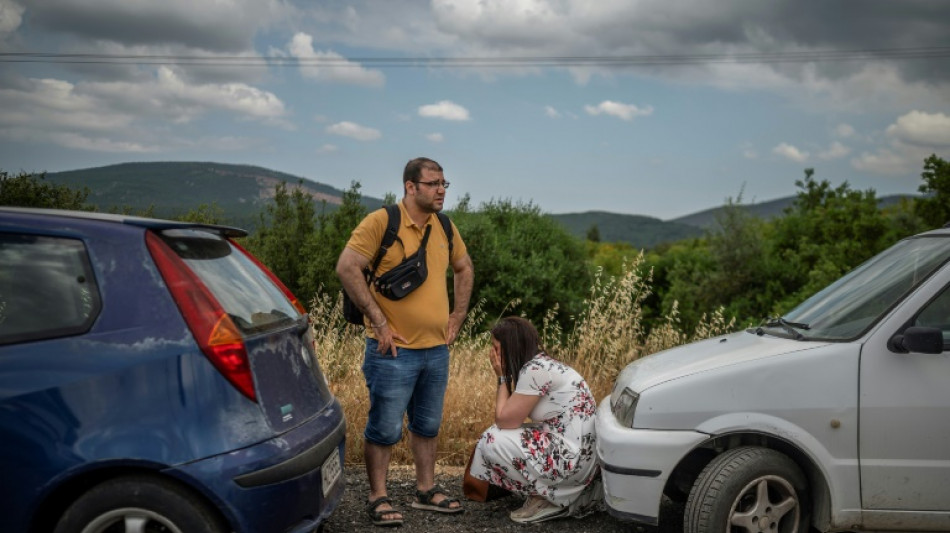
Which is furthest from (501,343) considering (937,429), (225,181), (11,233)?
(225,181)

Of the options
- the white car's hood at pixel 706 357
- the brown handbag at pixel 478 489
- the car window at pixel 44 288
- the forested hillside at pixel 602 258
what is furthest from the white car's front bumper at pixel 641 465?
the forested hillside at pixel 602 258

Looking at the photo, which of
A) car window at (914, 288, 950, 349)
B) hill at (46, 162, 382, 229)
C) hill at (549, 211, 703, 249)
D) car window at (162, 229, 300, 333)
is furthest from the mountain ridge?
hill at (549, 211, 703, 249)

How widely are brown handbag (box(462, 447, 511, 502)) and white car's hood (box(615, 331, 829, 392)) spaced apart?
113 centimetres

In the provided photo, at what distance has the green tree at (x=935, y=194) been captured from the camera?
3050 centimetres

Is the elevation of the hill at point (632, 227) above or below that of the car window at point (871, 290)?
above

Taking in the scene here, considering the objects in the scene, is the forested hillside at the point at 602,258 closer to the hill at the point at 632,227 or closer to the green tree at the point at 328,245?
the green tree at the point at 328,245

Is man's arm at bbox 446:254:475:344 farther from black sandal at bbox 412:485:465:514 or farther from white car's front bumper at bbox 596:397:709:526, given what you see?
white car's front bumper at bbox 596:397:709:526

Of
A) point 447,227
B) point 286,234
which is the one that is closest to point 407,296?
point 447,227

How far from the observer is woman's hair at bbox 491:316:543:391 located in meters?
5.37

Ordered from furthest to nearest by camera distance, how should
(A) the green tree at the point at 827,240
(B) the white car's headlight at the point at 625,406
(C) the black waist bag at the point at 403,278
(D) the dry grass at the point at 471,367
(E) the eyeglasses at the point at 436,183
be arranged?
1. (A) the green tree at the point at 827,240
2. (D) the dry grass at the point at 471,367
3. (E) the eyeglasses at the point at 436,183
4. (C) the black waist bag at the point at 403,278
5. (B) the white car's headlight at the point at 625,406

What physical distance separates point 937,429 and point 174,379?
11.4ft

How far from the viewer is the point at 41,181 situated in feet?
65.6

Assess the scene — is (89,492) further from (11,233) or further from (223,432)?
(11,233)

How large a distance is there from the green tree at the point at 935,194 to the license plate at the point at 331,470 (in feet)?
102
